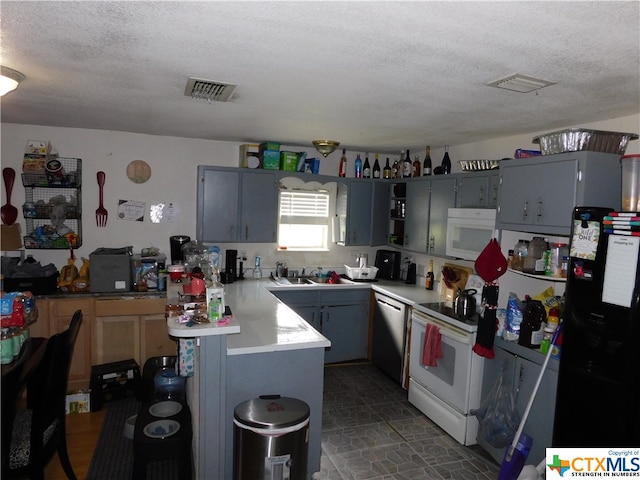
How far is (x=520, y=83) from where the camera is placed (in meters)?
2.15

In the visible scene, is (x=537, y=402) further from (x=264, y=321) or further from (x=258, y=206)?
(x=258, y=206)

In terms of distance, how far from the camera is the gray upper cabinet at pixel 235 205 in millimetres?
4367

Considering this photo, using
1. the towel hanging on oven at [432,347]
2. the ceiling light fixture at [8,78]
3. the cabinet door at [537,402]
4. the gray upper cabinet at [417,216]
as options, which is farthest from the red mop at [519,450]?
the ceiling light fixture at [8,78]

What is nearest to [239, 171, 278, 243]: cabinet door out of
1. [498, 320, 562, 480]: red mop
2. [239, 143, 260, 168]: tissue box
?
[239, 143, 260, 168]: tissue box

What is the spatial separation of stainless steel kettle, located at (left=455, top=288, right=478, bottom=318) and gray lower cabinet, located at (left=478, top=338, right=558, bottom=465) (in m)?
0.37

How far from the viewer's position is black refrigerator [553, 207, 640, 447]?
6.91 ft

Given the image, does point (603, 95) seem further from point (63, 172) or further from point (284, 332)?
point (63, 172)

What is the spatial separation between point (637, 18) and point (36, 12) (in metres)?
2.10

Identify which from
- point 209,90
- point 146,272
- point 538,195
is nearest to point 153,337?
point 146,272

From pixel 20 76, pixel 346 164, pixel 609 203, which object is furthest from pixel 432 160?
pixel 20 76

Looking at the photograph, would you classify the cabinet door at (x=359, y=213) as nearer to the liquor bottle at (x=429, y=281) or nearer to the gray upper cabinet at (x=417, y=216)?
the gray upper cabinet at (x=417, y=216)

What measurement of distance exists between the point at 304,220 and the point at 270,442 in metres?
3.15

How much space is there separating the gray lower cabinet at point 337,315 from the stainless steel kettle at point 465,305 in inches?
54.6

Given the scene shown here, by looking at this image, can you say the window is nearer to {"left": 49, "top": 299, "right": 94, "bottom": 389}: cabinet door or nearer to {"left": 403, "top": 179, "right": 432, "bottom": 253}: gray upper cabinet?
{"left": 403, "top": 179, "right": 432, "bottom": 253}: gray upper cabinet
